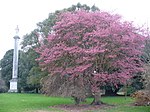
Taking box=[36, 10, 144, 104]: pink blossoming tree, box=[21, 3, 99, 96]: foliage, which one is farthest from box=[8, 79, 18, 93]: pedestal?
box=[36, 10, 144, 104]: pink blossoming tree

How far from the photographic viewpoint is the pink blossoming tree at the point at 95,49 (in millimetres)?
19016

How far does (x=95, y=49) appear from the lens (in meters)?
18.6

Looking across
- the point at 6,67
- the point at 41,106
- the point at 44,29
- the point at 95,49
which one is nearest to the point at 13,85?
the point at 6,67

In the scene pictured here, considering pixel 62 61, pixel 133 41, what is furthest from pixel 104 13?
pixel 62 61

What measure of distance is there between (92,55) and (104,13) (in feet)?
12.0

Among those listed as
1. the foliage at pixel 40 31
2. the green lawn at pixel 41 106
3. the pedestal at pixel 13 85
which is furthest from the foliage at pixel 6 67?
the green lawn at pixel 41 106

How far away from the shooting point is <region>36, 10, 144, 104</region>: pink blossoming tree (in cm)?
1902

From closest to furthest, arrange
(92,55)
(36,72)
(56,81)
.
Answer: (92,55)
(56,81)
(36,72)

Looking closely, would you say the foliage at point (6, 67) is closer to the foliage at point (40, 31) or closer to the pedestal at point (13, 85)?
the pedestal at point (13, 85)

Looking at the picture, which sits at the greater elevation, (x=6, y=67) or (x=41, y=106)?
(x=6, y=67)

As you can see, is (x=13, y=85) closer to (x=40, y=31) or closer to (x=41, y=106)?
(x=40, y=31)

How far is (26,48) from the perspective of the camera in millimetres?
38781

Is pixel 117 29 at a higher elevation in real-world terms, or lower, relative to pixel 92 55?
higher

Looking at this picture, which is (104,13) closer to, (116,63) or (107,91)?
(116,63)
